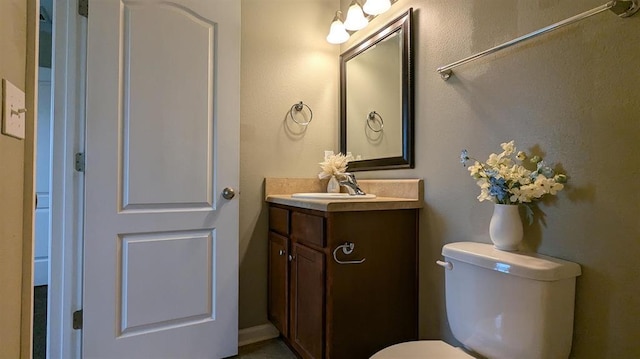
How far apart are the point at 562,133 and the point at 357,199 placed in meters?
0.78

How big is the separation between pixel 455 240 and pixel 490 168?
0.38 m

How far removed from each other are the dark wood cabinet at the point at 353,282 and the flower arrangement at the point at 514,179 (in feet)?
1.51

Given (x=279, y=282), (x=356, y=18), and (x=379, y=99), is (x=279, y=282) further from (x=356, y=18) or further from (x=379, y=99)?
(x=356, y=18)

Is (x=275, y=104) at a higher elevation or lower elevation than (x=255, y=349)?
higher

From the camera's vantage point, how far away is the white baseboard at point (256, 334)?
6.34 ft

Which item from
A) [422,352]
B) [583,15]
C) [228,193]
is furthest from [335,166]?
[583,15]

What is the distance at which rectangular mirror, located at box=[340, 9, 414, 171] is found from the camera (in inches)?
64.6

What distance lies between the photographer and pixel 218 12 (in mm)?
1763

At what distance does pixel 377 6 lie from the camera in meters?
1.74

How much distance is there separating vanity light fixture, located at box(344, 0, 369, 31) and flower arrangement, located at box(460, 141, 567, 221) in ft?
3.77

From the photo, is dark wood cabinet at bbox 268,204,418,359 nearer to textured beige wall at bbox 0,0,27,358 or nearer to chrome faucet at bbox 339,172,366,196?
chrome faucet at bbox 339,172,366,196

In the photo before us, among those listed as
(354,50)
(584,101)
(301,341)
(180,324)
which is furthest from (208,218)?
(584,101)

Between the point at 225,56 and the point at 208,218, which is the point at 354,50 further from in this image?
the point at 208,218

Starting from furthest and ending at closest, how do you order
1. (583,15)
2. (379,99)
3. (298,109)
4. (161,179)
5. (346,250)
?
(298,109) < (379,99) < (161,179) < (346,250) < (583,15)
